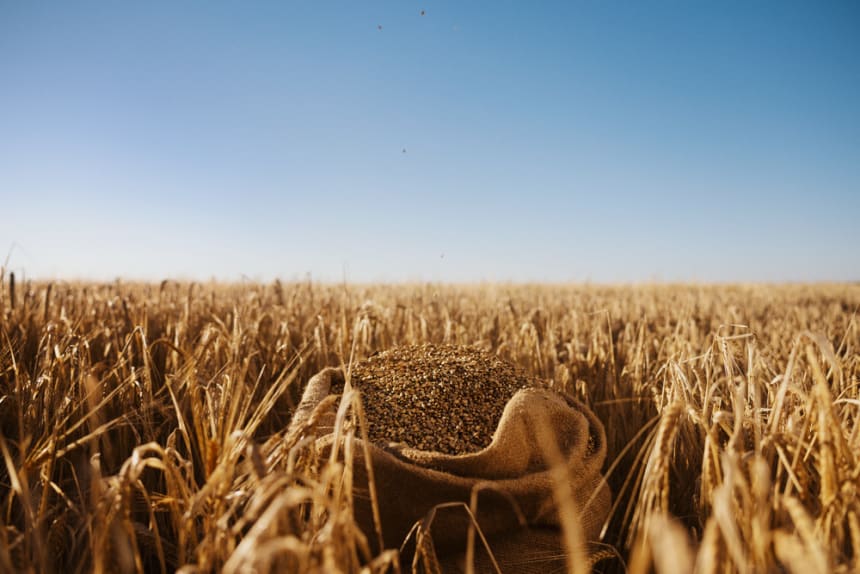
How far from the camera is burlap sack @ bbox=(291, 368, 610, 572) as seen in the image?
1.50 metres

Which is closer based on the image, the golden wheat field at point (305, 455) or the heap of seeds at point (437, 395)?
Result: the golden wheat field at point (305, 455)

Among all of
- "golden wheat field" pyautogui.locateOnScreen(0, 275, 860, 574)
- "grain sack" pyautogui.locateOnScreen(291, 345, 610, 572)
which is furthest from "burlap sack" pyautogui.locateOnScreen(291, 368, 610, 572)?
"golden wheat field" pyautogui.locateOnScreen(0, 275, 860, 574)

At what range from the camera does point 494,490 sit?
149 cm

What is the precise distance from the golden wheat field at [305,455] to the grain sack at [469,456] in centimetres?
12

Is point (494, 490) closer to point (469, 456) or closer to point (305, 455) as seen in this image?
point (469, 456)

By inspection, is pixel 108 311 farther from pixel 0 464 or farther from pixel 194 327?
pixel 0 464

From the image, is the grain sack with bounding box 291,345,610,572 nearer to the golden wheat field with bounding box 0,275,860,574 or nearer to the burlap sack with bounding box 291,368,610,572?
the burlap sack with bounding box 291,368,610,572

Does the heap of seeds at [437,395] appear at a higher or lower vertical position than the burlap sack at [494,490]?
higher

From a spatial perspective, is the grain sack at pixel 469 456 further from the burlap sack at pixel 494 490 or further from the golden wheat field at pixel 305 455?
the golden wheat field at pixel 305 455

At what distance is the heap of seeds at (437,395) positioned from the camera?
1.75 metres

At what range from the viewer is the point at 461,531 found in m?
1.50

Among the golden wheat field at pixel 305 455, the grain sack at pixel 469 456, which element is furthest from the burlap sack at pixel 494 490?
the golden wheat field at pixel 305 455

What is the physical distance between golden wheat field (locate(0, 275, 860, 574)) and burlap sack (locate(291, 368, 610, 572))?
0.12 meters

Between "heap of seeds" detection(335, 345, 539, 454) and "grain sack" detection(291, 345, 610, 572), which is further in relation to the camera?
"heap of seeds" detection(335, 345, 539, 454)
